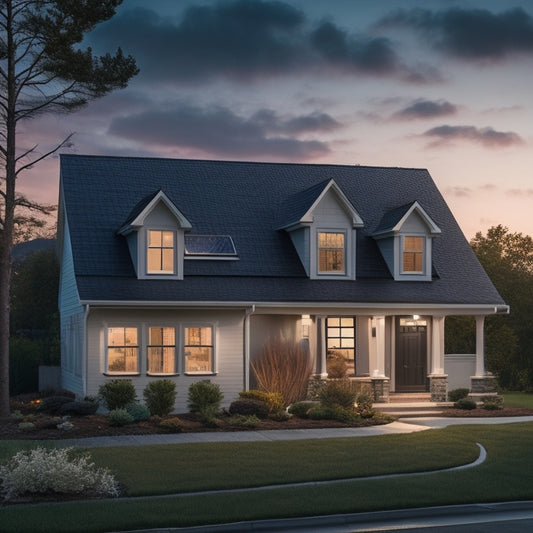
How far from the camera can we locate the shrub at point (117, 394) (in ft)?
78.8

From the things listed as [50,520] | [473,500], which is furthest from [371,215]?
[50,520]

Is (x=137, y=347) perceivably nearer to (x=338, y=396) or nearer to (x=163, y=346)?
(x=163, y=346)

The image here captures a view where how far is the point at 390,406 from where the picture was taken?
27.1 metres

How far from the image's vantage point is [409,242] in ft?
97.2

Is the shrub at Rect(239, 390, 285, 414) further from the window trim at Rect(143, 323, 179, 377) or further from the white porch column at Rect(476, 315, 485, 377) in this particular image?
the white porch column at Rect(476, 315, 485, 377)

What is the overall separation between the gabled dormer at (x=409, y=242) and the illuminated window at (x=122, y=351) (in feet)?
29.7

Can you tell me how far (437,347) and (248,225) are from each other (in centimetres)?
740

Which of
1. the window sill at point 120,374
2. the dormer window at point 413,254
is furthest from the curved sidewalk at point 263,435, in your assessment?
the dormer window at point 413,254

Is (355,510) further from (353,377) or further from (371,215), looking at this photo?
(371,215)

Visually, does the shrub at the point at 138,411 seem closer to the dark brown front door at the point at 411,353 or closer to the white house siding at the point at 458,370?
the dark brown front door at the point at 411,353

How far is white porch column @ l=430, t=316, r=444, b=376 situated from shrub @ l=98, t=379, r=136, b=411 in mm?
9996

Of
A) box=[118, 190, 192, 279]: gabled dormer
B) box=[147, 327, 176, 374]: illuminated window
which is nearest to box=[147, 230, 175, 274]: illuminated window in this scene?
box=[118, 190, 192, 279]: gabled dormer

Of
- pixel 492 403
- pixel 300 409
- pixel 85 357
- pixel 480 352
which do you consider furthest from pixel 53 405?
pixel 480 352

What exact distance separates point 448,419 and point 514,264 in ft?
107
